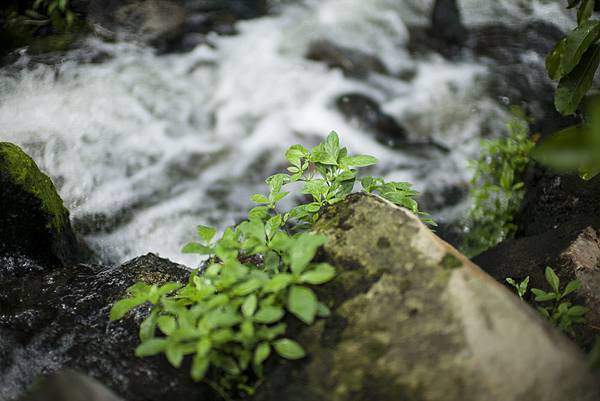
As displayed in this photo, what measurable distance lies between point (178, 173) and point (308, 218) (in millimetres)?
2667

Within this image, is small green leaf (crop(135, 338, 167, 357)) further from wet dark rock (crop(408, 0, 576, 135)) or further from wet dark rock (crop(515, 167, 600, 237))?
wet dark rock (crop(408, 0, 576, 135))

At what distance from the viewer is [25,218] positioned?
290 cm

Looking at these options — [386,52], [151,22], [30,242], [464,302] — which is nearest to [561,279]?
[464,302]

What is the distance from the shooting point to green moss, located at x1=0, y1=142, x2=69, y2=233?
9.48ft

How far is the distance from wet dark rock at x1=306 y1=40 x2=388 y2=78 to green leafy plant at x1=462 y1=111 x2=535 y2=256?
1.62 metres

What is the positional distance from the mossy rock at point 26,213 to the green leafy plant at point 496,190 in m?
2.86

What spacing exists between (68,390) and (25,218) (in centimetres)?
168

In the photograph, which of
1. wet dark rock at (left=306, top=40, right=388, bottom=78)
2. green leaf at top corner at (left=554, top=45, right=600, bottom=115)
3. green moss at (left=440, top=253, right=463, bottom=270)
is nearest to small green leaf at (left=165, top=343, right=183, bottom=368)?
green moss at (left=440, top=253, right=463, bottom=270)

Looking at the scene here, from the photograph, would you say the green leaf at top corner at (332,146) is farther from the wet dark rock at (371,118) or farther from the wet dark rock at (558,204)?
the wet dark rock at (371,118)

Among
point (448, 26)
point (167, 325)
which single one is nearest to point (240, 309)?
point (167, 325)

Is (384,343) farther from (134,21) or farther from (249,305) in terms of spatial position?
(134,21)

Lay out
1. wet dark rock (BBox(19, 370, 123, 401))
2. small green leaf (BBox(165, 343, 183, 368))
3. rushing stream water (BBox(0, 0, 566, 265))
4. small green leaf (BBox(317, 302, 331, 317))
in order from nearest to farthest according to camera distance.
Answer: wet dark rock (BBox(19, 370, 123, 401)) < small green leaf (BBox(165, 343, 183, 368)) < small green leaf (BBox(317, 302, 331, 317)) < rushing stream water (BBox(0, 0, 566, 265))

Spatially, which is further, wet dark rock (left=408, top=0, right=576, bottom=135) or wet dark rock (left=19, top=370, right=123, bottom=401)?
wet dark rock (left=408, top=0, right=576, bottom=135)

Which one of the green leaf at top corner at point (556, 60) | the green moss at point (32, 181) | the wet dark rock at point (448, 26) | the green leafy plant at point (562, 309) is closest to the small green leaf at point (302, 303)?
the green leafy plant at point (562, 309)
